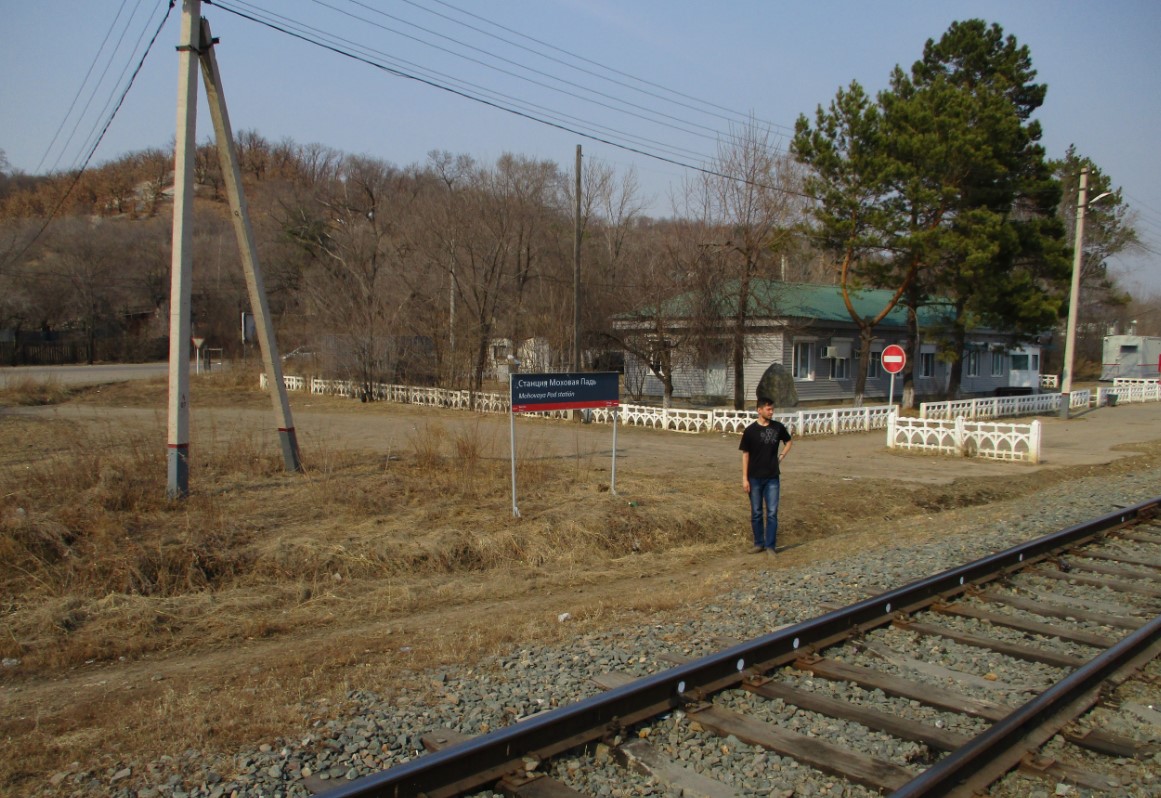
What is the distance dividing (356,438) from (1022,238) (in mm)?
26251

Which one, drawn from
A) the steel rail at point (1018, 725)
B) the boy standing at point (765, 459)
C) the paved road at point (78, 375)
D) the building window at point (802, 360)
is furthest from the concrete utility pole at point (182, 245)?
the building window at point (802, 360)

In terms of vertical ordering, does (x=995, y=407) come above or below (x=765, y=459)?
below

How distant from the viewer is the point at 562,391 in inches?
497

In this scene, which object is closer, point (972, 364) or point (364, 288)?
point (364, 288)

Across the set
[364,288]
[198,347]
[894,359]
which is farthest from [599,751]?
[198,347]

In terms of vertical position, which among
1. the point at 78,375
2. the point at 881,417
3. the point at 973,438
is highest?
the point at 78,375

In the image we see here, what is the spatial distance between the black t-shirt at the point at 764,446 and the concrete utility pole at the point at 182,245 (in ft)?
24.8

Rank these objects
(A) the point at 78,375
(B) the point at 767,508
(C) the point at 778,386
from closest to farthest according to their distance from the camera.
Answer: (B) the point at 767,508 < (C) the point at 778,386 < (A) the point at 78,375

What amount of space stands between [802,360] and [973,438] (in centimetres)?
1538

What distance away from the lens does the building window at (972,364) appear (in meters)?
46.7

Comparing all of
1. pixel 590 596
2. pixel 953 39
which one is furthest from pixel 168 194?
pixel 590 596

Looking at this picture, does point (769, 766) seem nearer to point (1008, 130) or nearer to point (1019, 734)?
point (1019, 734)

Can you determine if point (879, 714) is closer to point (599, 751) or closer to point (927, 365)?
point (599, 751)

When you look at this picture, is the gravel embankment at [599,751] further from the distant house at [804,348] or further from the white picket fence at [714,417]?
the distant house at [804,348]
